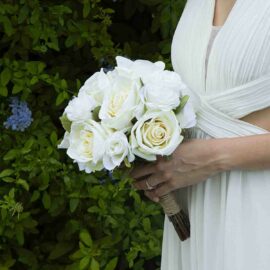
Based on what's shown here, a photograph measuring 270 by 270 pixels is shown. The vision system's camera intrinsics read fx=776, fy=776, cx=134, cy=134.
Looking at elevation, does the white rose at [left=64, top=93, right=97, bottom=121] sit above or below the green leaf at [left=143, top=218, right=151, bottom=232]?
above

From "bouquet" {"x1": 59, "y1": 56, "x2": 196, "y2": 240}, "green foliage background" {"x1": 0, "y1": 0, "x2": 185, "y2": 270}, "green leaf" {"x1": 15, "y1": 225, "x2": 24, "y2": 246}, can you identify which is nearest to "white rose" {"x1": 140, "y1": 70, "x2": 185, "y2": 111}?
"bouquet" {"x1": 59, "y1": 56, "x2": 196, "y2": 240}

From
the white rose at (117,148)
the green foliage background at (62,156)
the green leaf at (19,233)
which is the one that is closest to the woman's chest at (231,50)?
the white rose at (117,148)

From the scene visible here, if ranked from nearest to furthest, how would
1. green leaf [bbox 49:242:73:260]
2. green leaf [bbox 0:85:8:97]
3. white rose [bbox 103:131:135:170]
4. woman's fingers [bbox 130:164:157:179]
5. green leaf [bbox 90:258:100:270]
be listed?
1. white rose [bbox 103:131:135:170]
2. woman's fingers [bbox 130:164:157:179]
3. green leaf [bbox 90:258:100:270]
4. green leaf [bbox 0:85:8:97]
5. green leaf [bbox 49:242:73:260]

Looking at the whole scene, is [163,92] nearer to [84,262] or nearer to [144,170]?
[144,170]

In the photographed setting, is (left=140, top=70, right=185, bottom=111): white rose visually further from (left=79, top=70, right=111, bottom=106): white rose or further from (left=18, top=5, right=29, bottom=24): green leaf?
(left=18, top=5, right=29, bottom=24): green leaf

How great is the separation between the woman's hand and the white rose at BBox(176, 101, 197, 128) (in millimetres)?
65

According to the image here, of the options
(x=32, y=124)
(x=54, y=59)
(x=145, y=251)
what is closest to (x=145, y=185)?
(x=145, y=251)

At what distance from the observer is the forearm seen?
4.72ft

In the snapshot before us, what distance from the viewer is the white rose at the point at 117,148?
55.4 inches

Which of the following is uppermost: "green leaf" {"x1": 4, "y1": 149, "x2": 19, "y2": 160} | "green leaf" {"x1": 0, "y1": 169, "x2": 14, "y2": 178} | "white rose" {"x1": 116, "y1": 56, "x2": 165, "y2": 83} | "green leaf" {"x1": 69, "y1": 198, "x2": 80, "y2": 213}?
"white rose" {"x1": 116, "y1": 56, "x2": 165, "y2": 83}

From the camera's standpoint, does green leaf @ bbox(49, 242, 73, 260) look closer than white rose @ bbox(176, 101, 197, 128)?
No

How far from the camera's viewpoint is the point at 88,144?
146 centimetres

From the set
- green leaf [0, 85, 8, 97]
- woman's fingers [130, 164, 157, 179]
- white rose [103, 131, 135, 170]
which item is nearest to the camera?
white rose [103, 131, 135, 170]

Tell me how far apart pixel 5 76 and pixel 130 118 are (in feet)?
3.68
